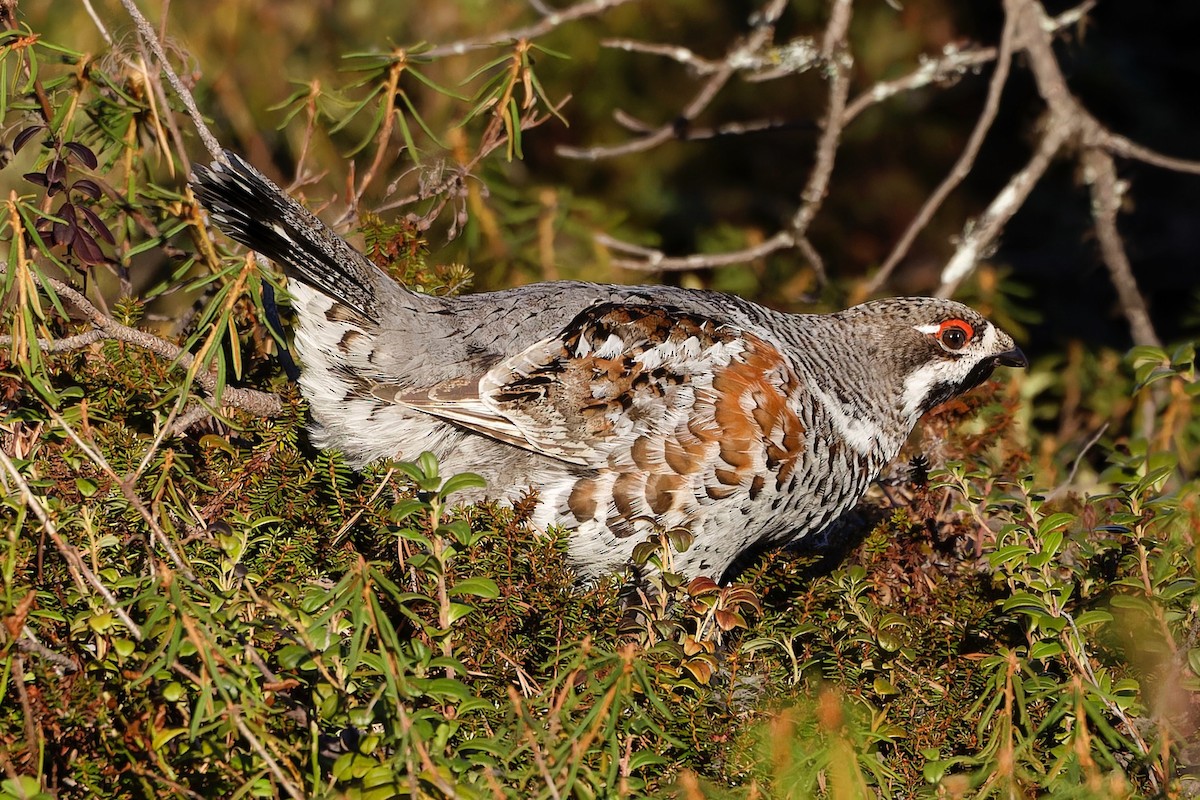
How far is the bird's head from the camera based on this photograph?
14.2ft

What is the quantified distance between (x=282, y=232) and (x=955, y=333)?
2.39 m

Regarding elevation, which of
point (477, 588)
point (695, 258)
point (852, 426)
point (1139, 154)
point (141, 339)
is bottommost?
point (695, 258)

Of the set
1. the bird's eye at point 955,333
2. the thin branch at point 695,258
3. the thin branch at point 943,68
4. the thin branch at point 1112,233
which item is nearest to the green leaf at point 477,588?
the bird's eye at point 955,333

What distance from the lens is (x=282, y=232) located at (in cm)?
371

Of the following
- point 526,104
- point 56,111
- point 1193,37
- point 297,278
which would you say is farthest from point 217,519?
point 1193,37

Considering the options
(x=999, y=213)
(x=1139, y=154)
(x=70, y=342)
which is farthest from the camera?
(x=999, y=213)

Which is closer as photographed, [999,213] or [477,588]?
[477,588]

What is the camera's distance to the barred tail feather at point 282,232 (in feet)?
11.8

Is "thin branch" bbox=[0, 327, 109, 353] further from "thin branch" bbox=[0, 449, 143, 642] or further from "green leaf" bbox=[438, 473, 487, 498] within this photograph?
"green leaf" bbox=[438, 473, 487, 498]

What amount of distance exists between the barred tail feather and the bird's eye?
6.69ft

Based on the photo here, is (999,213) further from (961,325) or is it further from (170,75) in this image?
(170,75)

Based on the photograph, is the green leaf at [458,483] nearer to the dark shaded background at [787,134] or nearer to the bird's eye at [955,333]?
the bird's eye at [955,333]

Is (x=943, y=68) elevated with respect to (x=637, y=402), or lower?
elevated

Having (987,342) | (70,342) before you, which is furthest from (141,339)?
(987,342)
